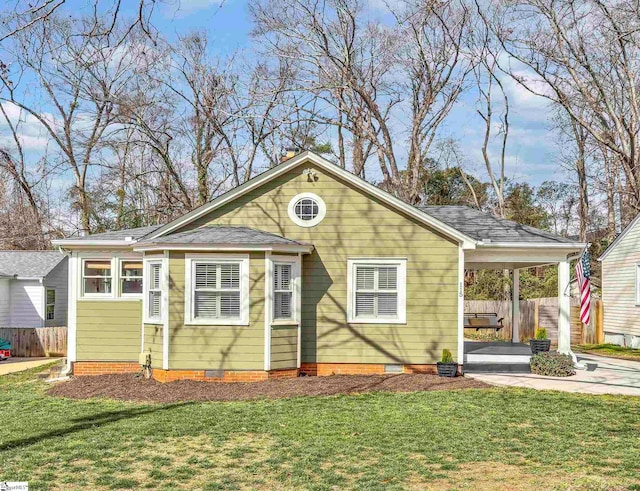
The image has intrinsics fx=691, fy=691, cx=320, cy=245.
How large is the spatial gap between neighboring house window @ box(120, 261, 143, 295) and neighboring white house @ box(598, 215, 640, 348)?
18.2 metres

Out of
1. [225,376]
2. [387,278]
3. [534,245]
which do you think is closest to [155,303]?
[225,376]

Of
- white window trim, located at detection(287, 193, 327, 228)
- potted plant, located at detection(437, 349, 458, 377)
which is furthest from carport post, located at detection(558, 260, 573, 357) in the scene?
white window trim, located at detection(287, 193, 327, 228)

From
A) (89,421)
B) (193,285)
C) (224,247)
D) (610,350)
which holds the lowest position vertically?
(610,350)

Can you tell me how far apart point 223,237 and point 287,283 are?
1.61 metres

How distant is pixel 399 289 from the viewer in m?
14.5

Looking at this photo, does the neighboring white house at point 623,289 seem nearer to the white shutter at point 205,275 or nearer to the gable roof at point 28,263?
the white shutter at point 205,275

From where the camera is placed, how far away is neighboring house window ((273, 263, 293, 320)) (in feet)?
45.2

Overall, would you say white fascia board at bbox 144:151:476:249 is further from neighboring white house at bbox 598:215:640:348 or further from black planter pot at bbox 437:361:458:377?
neighboring white house at bbox 598:215:640:348

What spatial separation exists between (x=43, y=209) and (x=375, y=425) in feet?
105

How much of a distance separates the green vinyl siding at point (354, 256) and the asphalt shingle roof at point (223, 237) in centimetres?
36

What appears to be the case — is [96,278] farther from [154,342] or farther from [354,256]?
[354,256]

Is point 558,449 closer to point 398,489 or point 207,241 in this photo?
point 398,489

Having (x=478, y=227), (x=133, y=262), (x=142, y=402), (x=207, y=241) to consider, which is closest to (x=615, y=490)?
(x=142, y=402)

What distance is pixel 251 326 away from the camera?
13477mm
